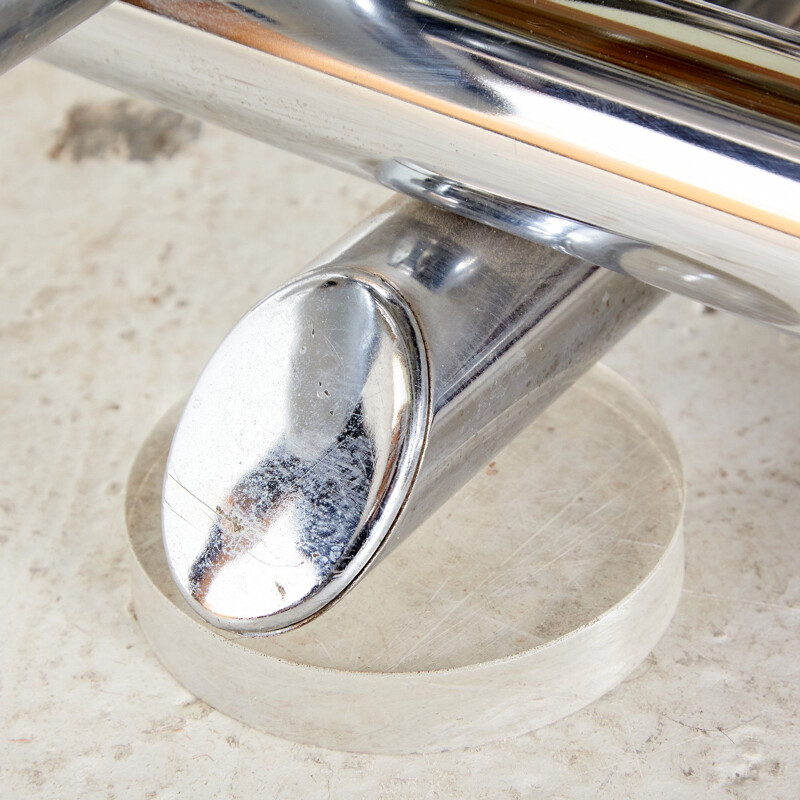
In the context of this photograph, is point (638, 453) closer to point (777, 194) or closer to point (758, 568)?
point (758, 568)

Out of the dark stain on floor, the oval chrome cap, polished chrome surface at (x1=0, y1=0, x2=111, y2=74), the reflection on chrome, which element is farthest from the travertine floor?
polished chrome surface at (x1=0, y1=0, x2=111, y2=74)

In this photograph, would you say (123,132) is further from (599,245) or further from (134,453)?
(599,245)

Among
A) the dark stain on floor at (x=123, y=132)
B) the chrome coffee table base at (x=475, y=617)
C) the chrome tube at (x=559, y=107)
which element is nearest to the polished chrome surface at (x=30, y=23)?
the chrome tube at (x=559, y=107)

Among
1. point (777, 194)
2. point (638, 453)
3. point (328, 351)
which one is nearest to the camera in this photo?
point (777, 194)

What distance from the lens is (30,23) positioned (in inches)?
12.3

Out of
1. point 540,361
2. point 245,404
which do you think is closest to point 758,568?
point 540,361

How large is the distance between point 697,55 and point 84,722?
0.43m

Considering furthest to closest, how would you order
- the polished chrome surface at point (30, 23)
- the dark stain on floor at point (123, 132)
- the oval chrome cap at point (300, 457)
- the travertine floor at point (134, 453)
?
the dark stain on floor at point (123, 132), the travertine floor at point (134, 453), the oval chrome cap at point (300, 457), the polished chrome surface at point (30, 23)

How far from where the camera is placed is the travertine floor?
543 mm

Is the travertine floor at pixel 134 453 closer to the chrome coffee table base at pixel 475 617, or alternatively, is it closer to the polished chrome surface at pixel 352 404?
the chrome coffee table base at pixel 475 617

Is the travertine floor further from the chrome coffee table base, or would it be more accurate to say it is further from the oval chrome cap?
the oval chrome cap

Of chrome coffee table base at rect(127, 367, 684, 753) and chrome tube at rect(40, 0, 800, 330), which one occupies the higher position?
chrome tube at rect(40, 0, 800, 330)

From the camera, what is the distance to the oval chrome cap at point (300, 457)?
440mm

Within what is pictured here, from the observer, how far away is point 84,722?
0.57 m
